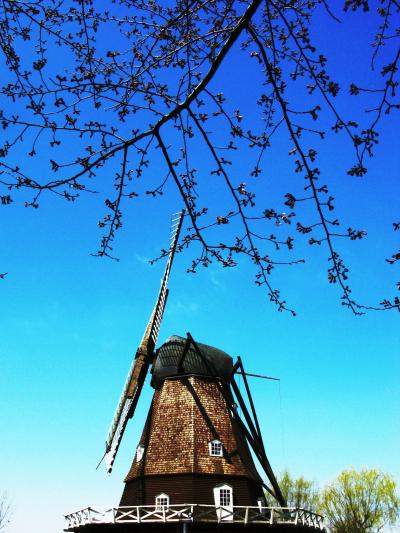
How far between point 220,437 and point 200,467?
1751 millimetres

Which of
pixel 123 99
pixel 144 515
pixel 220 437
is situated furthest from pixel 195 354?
pixel 123 99

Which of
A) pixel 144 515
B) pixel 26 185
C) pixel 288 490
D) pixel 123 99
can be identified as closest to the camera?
pixel 26 185

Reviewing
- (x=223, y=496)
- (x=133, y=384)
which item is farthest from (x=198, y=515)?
(x=133, y=384)

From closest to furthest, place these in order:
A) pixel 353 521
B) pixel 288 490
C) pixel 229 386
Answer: pixel 229 386 < pixel 353 521 < pixel 288 490

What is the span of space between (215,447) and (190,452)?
123 centimetres

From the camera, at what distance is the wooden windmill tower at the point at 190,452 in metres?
19.4

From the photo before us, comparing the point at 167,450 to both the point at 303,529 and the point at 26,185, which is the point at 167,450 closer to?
the point at 303,529

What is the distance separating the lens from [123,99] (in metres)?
5.35

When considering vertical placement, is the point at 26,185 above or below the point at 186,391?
below

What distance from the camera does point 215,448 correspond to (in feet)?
72.1

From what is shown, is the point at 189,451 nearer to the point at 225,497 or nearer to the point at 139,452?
the point at 225,497

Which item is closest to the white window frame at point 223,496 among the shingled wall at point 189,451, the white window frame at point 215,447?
the shingled wall at point 189,451

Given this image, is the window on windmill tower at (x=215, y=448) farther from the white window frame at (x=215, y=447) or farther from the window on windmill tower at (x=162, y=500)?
the window on windmill tower at (x=162, y=500)

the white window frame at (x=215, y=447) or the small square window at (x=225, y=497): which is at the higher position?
the white window frame at (x=215, y=447)
